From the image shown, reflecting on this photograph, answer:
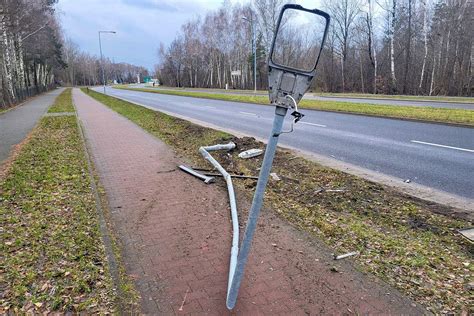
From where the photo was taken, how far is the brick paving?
2887 mm

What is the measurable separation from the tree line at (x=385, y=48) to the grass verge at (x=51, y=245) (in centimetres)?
1610

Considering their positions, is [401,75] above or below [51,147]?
above

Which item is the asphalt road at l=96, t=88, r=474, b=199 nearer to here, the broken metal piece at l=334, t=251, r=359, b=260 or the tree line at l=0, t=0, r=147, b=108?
the broken metal piece at l=334, t=251, r=359, b=260

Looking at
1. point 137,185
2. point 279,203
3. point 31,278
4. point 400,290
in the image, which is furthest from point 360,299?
point 137,185

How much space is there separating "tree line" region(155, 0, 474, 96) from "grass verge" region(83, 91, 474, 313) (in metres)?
15.3

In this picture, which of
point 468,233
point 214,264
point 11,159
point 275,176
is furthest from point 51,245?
point 11,159

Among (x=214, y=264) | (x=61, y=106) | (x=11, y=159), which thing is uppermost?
(x=61, y=106)

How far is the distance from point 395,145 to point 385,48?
1320 inches

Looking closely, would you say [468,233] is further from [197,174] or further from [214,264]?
[197,174]

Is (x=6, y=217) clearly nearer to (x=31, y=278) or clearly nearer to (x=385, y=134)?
(x=31, y=278)

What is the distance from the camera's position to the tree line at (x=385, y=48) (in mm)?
31281

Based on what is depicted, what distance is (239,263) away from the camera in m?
2.58

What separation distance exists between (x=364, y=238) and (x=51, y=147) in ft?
27.5

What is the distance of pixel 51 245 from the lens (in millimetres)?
3850
